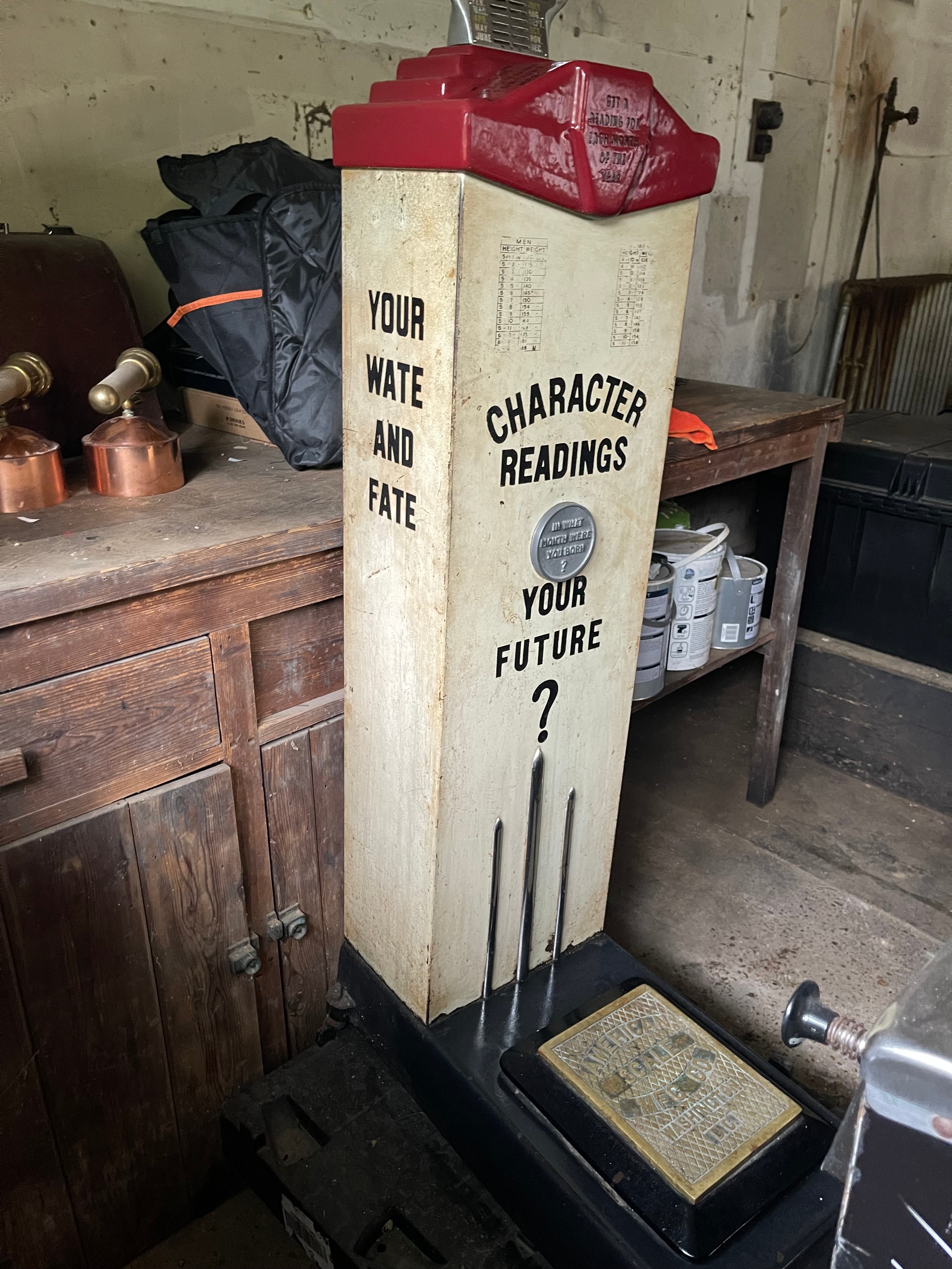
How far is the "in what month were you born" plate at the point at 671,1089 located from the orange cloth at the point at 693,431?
83 centimetres

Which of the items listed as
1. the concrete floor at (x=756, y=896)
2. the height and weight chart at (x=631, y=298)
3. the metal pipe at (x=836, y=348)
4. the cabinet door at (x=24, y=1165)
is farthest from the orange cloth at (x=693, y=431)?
the metal pipe at (x=836, y=348)

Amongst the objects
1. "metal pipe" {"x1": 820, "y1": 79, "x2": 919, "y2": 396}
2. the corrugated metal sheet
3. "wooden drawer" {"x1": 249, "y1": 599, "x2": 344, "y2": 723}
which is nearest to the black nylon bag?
"wooden drawer" {"x1": 249, "y1": 599, "x2": 344, "y2": 723}

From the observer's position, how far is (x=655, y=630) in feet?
5.29

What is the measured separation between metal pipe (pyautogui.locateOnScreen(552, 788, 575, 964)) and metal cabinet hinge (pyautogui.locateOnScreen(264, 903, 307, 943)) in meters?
0.35

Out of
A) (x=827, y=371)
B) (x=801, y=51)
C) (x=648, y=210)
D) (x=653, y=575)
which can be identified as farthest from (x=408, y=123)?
(x=827, y=371)

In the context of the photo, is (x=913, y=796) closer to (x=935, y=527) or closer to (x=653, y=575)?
(x=935, y=527)

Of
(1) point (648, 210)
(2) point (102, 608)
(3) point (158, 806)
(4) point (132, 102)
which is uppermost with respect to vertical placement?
(4) point (132, 102)

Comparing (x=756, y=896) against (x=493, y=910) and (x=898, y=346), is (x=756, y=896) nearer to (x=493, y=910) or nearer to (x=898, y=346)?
(x=493, y=910)

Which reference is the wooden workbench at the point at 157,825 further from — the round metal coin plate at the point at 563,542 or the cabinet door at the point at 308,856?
the round metal coin plate at the point at 563,542

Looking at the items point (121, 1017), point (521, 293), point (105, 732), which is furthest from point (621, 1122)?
point (521, 293)

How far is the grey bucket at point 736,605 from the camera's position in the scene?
5.86 ft

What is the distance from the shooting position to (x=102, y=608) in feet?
2.99

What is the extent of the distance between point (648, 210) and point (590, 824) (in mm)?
761

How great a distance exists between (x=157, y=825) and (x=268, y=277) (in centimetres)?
67
